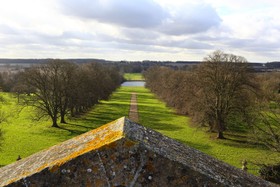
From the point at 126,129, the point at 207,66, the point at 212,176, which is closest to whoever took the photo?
the point at 212,176

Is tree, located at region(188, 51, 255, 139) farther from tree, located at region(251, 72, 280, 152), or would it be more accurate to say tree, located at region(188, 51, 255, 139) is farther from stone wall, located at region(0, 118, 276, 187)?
stone wall, located at region(0, 118, 276, 187)

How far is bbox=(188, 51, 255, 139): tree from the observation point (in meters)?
34.1

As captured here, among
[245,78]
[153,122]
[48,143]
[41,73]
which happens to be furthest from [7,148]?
[245,78]

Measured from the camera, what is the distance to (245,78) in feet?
111

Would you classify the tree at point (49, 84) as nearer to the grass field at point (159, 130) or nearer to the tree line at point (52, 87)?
the tree line at point (52, 87)

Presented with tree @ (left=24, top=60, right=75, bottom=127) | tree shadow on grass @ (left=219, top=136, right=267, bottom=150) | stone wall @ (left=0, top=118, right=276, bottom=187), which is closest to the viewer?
stone wall @ (left=0, top=118, right=276, bottom=187)

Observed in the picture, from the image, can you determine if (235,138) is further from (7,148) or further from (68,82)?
(7,148)

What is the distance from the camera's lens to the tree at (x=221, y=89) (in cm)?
3412

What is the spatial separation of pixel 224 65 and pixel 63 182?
32894mm

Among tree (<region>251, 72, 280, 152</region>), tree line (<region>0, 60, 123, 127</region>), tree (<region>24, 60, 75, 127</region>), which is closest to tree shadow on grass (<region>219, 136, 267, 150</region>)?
tree (<region>251, 72, 280, 152</region>)

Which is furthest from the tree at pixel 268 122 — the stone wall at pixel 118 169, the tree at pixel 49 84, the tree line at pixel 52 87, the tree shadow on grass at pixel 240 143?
the tree at pixel 49 84

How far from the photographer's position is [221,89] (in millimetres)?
34406

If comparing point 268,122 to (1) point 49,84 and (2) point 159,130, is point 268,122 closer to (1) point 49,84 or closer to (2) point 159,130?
(2) point 159,130

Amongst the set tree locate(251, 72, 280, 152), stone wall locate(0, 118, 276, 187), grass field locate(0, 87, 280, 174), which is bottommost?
grass field locate(0, 87, 280, 174)
